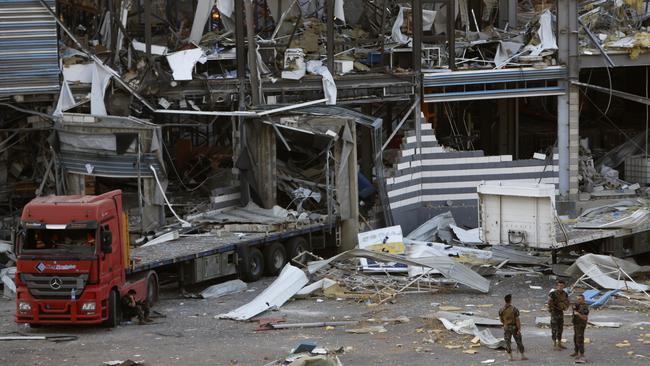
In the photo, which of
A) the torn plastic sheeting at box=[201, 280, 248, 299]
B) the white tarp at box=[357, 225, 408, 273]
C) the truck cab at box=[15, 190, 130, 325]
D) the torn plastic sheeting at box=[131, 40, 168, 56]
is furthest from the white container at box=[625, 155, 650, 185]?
the truck cab at box=[15, 190, 130, 325]

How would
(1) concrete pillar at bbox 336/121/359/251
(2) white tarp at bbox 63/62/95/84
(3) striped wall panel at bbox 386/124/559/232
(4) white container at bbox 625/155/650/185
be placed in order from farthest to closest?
(4) white container at bbox 625/155/650/185 → (3) striped wall panel at bbox 386/124/559/232 → (2) white tarp at bbox 63/62/95/84 → (1) concrete pillar at bbox 336/121/359/251

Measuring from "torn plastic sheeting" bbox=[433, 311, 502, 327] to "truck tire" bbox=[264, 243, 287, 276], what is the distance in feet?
21.4

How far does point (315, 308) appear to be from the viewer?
1057 inches

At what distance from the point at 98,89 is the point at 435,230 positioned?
9.48m

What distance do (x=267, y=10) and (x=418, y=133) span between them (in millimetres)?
7417

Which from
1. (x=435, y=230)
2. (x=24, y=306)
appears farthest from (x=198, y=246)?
(x=435, y=230)

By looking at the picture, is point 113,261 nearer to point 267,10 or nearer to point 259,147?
point 259,147

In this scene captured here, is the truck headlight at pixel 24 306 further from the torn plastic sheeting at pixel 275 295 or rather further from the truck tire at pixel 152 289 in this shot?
the torn plastic sheeting at pixel 275 295

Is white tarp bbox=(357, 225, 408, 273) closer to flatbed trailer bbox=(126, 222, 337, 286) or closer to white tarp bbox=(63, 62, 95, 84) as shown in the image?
flatbed trailer bbox=(126, 222, 337, 286)

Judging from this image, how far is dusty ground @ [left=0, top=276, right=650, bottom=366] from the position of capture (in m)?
21.8

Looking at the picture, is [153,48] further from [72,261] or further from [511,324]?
[511,324]

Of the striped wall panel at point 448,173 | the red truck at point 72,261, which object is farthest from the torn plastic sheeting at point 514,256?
the red truck at point 72,261

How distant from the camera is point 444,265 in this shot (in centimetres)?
2795

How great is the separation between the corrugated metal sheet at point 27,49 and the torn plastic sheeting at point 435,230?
10.0 meters
